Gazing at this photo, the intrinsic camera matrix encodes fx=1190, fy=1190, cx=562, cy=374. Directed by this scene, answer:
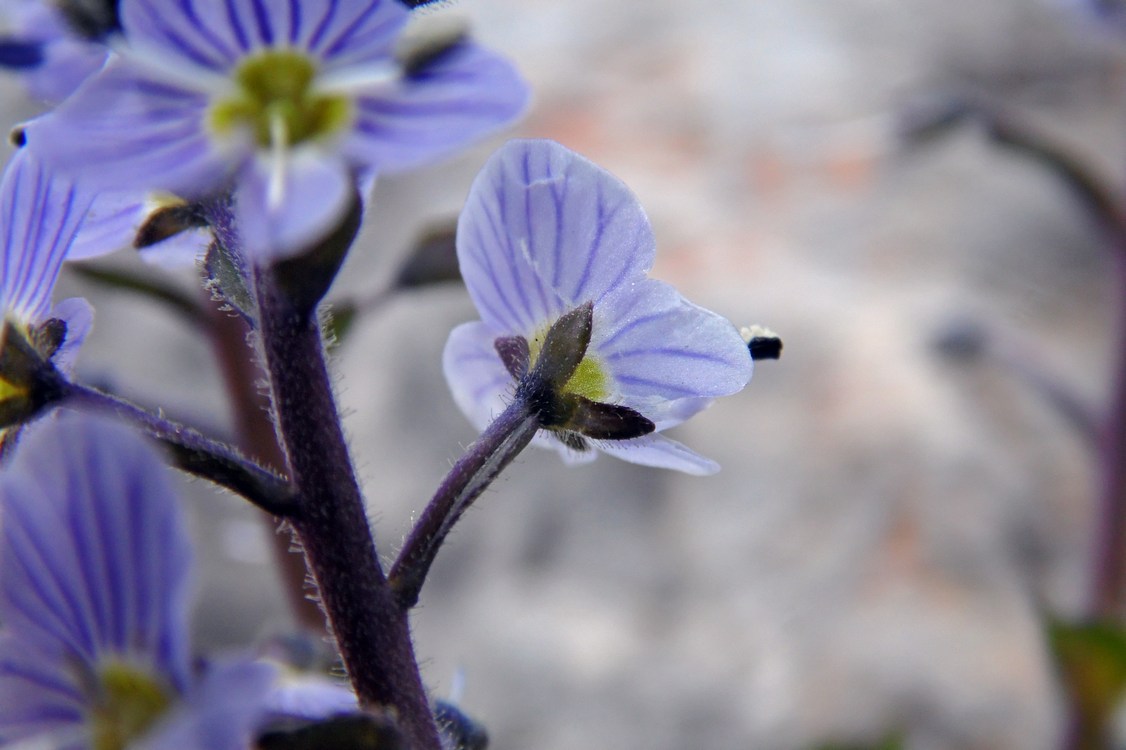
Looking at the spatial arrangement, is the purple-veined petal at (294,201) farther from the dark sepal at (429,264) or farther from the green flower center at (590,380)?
the dark sepal at (429,264)

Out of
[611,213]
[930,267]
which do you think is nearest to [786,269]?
[930,267]

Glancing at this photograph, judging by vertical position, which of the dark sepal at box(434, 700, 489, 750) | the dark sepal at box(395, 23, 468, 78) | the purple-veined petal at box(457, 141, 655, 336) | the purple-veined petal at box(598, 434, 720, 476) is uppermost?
the dark sepal at box(395, 23, 468, 78)

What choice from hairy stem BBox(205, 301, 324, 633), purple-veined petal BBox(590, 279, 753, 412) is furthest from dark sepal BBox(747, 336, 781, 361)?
hairy stem BBox(205, 301, 324, 633)

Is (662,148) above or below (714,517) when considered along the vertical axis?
above

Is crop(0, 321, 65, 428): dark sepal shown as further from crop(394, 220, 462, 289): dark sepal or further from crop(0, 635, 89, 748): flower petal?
crop(394, 220, 462, 289): dark sepal

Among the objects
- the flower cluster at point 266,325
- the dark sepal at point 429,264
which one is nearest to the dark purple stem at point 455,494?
the flower cluster at point 266,325

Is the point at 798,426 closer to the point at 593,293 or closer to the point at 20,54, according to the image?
the point at 593,293

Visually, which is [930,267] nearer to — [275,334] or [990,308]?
[990,308]
